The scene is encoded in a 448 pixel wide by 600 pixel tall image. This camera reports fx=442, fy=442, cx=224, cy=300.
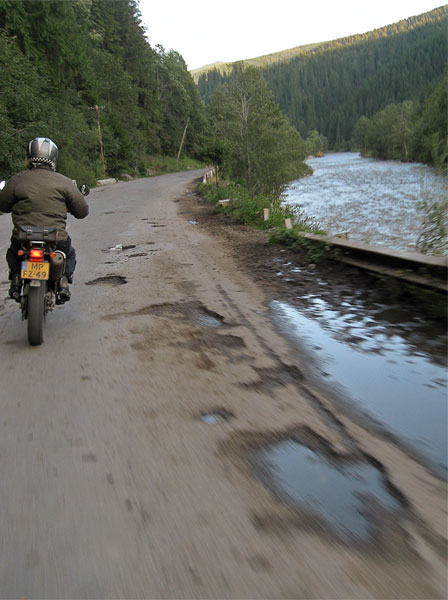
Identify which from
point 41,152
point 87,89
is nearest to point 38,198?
point 41,152

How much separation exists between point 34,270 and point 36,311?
353 mm

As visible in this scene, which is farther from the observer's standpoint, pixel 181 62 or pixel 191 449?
pixel 181 62

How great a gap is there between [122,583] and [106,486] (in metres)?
0.55

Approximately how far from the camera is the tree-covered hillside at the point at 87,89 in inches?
848

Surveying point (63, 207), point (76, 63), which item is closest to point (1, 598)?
point (63, 207)

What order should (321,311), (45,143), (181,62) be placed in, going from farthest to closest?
(181,62) < (321,311) < (45,143)

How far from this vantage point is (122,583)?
1547 millimetres

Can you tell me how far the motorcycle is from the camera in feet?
12.5

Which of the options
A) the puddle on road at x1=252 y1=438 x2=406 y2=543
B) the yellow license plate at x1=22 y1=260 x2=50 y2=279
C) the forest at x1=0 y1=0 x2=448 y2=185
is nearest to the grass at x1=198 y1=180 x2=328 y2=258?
the forest at x1=0 y1=0 x2=448 y2=185

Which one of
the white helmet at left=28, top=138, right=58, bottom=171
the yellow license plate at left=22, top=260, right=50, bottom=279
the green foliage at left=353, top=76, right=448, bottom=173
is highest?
the green foliage at left=353, top=76, right=448, bottom=173

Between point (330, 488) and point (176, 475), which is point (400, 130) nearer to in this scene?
point (330, 488)

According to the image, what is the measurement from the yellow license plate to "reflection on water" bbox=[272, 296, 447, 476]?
2246 millimetres

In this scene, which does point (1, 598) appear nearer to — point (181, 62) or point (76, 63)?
point (76, 63)

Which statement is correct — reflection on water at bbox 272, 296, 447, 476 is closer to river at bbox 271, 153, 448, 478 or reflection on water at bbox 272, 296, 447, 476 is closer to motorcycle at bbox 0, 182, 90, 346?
river at bbox 271, 153, 448, 478
